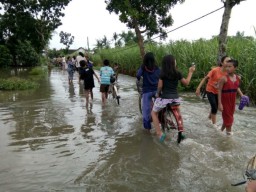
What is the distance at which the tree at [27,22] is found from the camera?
3950cm

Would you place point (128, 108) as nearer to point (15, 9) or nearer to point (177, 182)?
point (177, 182)

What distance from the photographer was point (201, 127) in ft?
26.5

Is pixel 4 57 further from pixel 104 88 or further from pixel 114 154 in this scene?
pixel 114 154

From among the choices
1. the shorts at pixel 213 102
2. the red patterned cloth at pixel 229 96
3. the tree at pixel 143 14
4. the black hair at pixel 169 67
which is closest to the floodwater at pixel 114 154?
the shorts at pixel 213 102

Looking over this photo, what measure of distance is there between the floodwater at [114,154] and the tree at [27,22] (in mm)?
32083

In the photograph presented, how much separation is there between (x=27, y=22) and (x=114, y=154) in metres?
37.1

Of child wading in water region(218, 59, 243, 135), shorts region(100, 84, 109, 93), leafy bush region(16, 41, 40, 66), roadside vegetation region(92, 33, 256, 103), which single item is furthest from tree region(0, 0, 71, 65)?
child wading in water region(218, 59, 243, 135)

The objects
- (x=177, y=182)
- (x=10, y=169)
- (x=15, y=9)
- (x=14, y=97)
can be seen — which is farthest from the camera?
(x=15, y=9)

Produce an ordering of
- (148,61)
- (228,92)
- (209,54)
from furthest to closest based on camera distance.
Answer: (209,54) < (148,61) < (228,92)

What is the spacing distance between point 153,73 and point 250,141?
2498 millimetres

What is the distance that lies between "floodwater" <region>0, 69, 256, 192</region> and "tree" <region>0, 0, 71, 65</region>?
32.1 metres

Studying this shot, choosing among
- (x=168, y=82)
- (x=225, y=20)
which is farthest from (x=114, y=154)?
(x=225, y=20)

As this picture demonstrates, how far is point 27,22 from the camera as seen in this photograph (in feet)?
131

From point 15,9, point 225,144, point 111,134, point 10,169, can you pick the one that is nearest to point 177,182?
point 225,144
